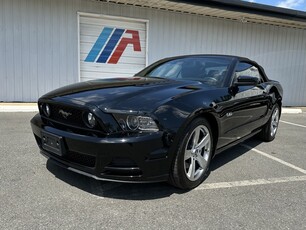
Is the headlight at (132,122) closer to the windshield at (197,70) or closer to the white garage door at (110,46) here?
the windshield at (197,70)

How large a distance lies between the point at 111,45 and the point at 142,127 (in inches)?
256

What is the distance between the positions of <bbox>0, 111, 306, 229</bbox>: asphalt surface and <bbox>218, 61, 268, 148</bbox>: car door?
19.3 inches

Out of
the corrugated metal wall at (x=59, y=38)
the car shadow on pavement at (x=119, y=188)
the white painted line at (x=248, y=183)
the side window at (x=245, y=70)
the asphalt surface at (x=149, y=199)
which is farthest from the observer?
the corrugated metal wall at (x=59, y=38)

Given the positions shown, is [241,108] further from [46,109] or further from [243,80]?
[46,109]

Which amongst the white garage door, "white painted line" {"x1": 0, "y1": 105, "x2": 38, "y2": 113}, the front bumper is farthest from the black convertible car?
the white garage door

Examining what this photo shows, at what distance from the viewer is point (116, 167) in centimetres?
243

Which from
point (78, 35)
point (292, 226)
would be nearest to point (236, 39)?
point (78, 35)

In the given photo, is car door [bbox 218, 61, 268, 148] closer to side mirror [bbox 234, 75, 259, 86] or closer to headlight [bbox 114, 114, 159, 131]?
side mirror [bbox 234, 75, 259, 86]

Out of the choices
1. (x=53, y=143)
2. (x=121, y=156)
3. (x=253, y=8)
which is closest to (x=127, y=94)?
(x=121, y=156)

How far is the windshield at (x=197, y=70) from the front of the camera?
11.9 feet

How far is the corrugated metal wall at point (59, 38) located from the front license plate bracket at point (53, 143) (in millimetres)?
5401

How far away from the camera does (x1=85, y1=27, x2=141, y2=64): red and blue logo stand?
827 cm

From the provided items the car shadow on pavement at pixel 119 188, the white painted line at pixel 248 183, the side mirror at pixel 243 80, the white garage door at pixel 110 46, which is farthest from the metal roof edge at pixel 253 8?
the car shadow on pavement at pixel 119 188

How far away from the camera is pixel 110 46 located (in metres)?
8.44
